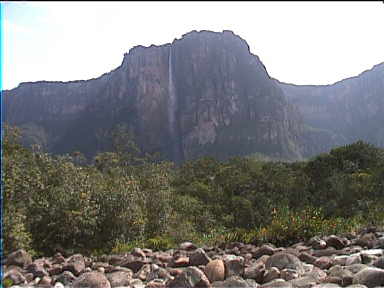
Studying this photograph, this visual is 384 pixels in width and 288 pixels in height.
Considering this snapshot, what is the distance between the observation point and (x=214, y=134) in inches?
3317

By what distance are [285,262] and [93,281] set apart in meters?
2.38

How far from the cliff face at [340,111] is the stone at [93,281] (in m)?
75.0

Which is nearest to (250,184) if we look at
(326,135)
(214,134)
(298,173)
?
(298,173)

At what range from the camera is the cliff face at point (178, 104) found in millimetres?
86875

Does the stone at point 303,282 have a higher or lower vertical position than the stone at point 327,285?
lower

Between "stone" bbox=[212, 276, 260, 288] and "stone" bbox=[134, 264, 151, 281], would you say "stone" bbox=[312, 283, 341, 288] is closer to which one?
"stone" bbox=[212, 276, 260, 288]

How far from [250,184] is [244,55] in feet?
248

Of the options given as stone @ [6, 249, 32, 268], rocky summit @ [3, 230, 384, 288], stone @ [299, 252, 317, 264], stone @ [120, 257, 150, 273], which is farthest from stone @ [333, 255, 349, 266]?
stone @ [6, 249, 32, 268]

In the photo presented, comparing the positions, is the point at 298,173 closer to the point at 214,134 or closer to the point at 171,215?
the point at 171,215

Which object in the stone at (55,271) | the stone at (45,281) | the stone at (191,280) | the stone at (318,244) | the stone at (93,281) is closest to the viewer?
the stone at (191,280)

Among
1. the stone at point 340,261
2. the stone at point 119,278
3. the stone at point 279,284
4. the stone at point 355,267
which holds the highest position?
the stone at point 355,267

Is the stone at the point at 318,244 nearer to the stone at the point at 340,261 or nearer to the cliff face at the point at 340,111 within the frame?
the stone at the point at 340,261

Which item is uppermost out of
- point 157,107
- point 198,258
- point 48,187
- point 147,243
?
point 157,107

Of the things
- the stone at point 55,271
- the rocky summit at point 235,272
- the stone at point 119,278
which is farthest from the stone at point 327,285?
the stone at point 55,271
